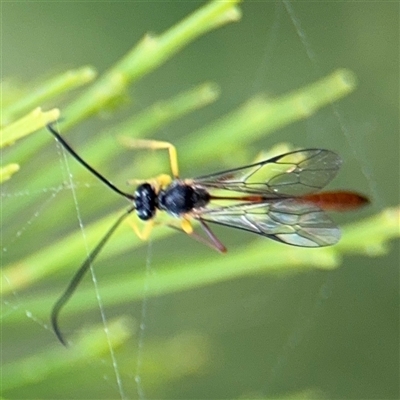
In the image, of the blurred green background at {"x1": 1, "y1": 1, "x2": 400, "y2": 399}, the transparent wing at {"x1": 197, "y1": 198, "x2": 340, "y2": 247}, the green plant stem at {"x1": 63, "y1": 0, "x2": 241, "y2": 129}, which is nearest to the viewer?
→ the green plant stem at {"x1": 63, "y1": 0, "x2": 241, "y2": 129}

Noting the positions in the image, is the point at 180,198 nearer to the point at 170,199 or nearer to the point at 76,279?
the point at 170,199

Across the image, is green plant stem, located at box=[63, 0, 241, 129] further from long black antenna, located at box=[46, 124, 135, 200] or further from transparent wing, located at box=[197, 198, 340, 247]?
transparent wing, located at box=[197, 198, 340, 247]

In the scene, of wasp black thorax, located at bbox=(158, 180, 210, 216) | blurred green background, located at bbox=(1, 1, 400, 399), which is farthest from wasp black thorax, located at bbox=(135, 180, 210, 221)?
blurred green background, located at bbox=(1, 1, 400, 399)

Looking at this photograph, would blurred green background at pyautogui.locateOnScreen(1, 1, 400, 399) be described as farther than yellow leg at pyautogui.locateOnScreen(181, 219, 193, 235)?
Yes

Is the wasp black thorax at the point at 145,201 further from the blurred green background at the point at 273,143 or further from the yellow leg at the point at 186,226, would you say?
the blurred green background at the point at 273,143

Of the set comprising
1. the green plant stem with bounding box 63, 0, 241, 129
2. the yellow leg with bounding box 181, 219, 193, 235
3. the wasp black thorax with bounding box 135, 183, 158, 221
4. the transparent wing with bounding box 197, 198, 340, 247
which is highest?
the green plant stem with bounding box 63, 0, 241, 129

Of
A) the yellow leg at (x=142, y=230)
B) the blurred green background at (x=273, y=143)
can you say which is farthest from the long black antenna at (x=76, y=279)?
the blurred green background at (x=273, y=143)
